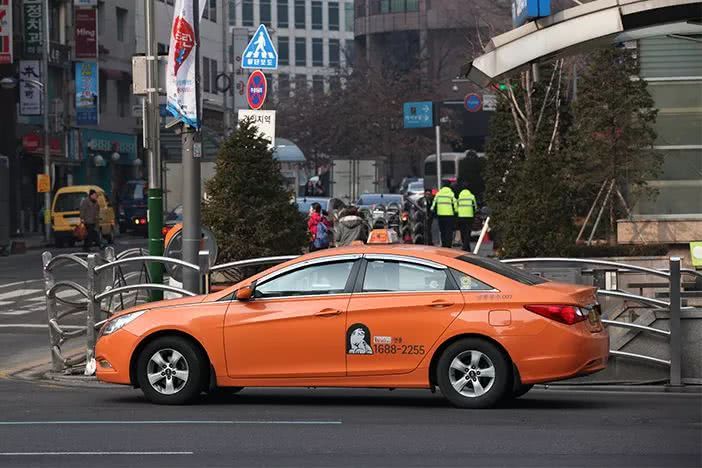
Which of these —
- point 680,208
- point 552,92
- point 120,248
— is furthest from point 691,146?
point 120,248

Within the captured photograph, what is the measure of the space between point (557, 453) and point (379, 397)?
432cm

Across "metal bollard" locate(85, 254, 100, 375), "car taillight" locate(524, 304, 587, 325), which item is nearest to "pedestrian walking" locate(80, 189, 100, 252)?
"metal bollard" locate(85, 254, 100, 375)

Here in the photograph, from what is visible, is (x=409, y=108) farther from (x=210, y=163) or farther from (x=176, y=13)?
(x=176, y=13)

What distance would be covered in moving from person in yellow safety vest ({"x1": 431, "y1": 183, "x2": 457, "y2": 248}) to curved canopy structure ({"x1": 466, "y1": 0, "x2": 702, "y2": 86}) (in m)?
23.6

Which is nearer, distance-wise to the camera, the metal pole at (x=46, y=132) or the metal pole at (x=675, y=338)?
the metal pole at (x=675, y=338)

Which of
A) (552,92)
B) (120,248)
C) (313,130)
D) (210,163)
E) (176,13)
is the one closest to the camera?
(176,13)

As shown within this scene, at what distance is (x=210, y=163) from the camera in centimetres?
4519

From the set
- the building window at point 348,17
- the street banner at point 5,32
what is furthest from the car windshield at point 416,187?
the building window at point 348,17

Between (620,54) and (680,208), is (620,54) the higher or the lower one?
the higher one

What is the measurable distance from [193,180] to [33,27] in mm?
42883

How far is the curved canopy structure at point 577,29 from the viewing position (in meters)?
14.9

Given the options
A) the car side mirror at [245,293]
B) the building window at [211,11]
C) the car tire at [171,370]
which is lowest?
the car tire at [171,370]

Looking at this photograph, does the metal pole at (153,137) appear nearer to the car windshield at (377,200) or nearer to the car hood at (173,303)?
the car hood at (173,303)

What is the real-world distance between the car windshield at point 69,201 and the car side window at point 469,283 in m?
42.1
